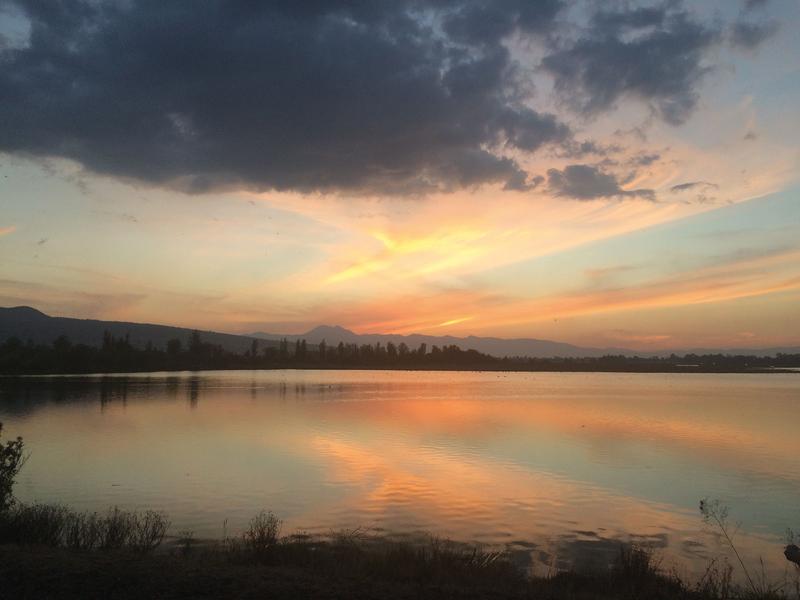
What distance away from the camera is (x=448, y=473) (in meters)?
23.2

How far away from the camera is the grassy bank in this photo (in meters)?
8.26

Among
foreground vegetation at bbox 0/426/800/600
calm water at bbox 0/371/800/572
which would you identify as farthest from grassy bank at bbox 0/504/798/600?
calm water at bbox 0/371/800/572

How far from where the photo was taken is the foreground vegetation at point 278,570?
8266 mm

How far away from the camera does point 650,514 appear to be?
1753cm

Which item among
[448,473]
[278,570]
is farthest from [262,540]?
[448,473]

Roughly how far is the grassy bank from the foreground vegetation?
0.06 feet

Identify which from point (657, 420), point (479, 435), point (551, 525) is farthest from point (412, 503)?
point (657, 420)

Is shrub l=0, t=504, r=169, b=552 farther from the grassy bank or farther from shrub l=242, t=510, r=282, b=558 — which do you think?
shrub l=242, t=510, r=282, b=558

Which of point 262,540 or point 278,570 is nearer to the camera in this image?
point 278,570

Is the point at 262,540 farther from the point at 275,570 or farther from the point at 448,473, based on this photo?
the point at 448,473

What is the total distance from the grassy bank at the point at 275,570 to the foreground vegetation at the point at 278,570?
19 millimetres

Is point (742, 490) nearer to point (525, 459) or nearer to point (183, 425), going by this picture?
point (525, 459)

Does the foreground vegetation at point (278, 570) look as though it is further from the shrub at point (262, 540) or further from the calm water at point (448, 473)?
the calm water at point (448, 473)

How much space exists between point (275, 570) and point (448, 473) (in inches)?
566
